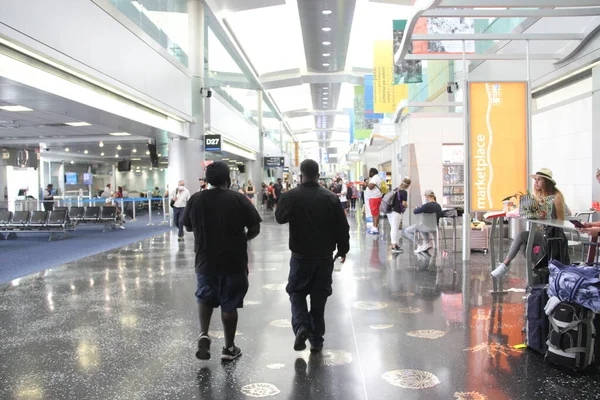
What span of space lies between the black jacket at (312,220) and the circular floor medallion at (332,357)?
0.90m

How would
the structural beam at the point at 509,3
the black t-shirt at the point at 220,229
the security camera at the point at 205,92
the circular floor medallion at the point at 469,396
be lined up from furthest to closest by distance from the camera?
the security camera at the point at 205,92
the structural beam at the point at 509,3
the black t-shirt at the point at 220,229
the circular floor medallion at the point at 469,396

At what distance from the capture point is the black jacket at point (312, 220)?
462 cm

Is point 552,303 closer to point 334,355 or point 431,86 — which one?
point 334,355

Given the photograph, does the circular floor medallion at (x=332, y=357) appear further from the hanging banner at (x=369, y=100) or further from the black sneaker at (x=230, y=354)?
the hanging banner at (x=369, y=100)

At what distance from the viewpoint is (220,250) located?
14.2 feet

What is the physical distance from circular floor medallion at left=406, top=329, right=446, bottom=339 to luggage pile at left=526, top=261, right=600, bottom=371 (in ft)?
3.48

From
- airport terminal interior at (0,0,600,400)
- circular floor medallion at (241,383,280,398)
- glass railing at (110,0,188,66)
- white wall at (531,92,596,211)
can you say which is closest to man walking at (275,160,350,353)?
airport terminal interior at (0,0,600,400)

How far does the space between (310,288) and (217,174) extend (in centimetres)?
134

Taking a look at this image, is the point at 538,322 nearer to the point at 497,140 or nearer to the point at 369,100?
the point at 497,140

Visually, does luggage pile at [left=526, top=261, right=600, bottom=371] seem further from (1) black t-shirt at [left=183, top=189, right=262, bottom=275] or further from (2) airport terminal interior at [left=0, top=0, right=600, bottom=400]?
(1) black t-shirt at [left=183, top=189, right=262, bottom=275]

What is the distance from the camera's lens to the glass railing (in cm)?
1359

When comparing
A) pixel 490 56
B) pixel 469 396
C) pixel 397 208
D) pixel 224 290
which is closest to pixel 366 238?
pixel 397 208

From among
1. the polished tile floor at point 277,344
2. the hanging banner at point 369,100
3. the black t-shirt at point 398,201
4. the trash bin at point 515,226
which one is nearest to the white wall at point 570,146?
the trash bin at point 515,226

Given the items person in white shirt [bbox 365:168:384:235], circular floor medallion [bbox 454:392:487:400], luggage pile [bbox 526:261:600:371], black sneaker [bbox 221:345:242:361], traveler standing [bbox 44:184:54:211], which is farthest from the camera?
traveler standing [bbox 44:184:54:211]
